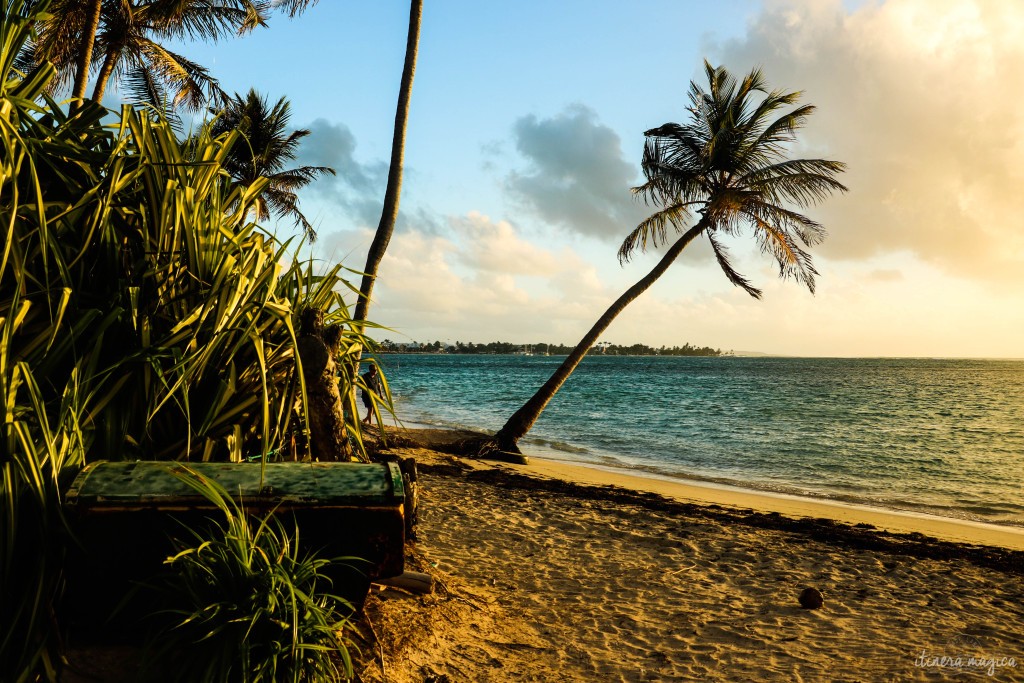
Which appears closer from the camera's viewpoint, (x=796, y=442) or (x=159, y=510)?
(x=159, y=510)

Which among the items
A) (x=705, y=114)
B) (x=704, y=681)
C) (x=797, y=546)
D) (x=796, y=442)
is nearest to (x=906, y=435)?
(x=796, y=442)

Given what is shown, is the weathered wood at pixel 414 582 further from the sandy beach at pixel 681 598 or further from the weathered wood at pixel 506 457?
the weathered wood at pixel 506 457

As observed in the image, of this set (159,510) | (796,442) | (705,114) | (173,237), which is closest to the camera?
(159,510)

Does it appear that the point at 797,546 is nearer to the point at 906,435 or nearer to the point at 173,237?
the point at 173,237

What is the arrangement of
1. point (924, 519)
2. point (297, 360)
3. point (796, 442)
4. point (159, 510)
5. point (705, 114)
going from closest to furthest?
1. point (159, 510)
2. point (297, 360)
3. point (924, 519)
4. point (705, 114)
5. point (796, 442)

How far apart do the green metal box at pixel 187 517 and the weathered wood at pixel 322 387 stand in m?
0.50

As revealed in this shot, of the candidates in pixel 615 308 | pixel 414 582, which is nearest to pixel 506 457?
pixel 615 308

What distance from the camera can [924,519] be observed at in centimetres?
951

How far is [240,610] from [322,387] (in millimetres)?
975

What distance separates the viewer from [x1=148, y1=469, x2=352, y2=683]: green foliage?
1.95 metres

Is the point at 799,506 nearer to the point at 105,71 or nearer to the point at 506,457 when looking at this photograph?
the point at 506,457

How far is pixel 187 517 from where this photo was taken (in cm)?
207

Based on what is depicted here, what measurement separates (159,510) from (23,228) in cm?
118

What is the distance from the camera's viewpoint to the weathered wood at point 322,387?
2.71m
